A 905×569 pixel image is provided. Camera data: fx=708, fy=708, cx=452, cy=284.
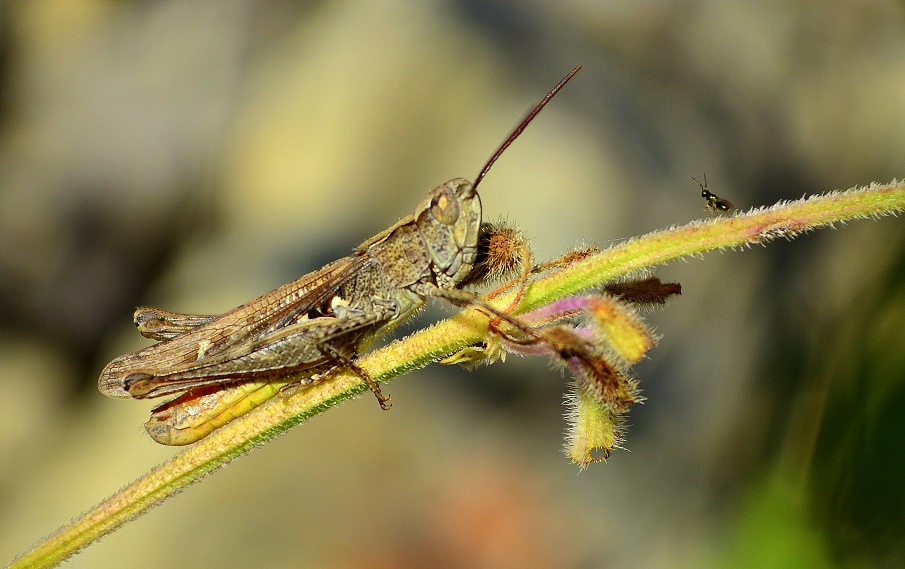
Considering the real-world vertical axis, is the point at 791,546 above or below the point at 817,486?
below

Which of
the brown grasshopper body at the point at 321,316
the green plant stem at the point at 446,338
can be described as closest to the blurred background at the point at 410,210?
the brown grasshopper body at the point at 321,316

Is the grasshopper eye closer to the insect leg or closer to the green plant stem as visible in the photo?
the insect leg

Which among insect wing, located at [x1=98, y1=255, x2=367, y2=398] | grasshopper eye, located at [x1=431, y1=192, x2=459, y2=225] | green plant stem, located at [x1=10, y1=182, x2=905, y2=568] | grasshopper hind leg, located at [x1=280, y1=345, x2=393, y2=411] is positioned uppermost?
grasshopper eye, located at [x1=431, y1=192, x2=459, y2=225]

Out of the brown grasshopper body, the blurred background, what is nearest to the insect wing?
the brown grasshopper body

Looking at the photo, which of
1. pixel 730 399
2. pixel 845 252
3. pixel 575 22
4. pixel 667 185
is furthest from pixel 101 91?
pixel 845 252

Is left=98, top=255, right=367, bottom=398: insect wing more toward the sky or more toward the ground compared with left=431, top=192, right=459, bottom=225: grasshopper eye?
more toward the ground

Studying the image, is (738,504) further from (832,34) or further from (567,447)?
(832,34)
